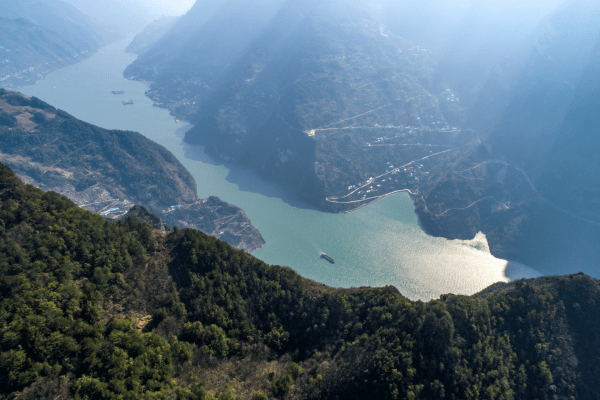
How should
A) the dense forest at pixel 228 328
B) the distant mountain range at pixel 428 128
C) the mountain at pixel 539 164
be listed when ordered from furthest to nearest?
the distant mountain range at pixel 428 128 → the mountain at pixel 539 164 → the dense forest at pixel 228 328

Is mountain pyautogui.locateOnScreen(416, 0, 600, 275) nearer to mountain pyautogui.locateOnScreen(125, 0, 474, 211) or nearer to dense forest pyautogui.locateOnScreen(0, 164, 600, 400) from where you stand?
mountain pyautogui.locateOnScreen(125, 0, 474, 211)

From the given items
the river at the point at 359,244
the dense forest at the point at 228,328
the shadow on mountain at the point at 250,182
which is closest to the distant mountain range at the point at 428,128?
the shadow on mountain at the point at 250,182

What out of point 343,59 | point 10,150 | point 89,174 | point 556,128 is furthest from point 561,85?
point 10,150

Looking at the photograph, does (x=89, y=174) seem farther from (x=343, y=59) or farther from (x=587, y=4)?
(x=587, y=4)

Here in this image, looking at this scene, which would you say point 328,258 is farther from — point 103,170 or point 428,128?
point 428,128

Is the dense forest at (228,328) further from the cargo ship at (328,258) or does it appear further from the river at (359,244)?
the cargo ship at (328,258)

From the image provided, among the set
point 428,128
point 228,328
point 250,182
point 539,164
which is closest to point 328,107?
point 428,128
